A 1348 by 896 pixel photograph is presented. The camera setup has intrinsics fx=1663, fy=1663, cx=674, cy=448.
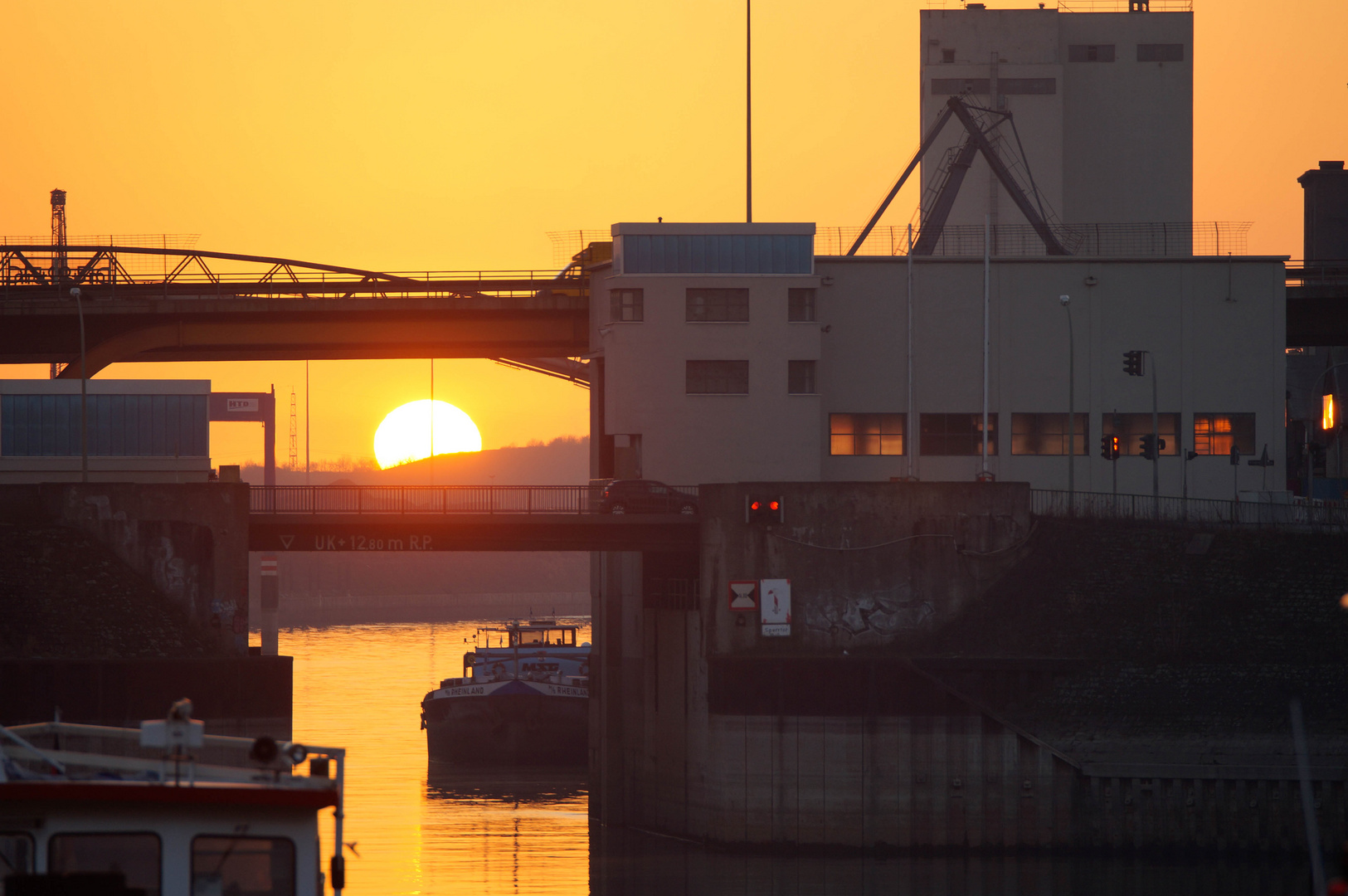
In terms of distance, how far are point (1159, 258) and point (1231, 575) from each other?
18798 mm

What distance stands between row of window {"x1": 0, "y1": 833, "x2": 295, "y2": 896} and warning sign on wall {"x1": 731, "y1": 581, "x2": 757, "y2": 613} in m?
38.2

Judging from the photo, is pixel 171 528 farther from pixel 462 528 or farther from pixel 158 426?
pixel 158 426

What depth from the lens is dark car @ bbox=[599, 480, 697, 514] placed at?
198 feet

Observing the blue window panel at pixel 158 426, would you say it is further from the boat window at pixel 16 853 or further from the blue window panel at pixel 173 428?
the boat window at pixel 16 853

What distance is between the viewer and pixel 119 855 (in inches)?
685

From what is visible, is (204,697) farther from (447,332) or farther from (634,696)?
(447,332)

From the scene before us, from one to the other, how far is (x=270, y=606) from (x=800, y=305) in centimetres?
9453

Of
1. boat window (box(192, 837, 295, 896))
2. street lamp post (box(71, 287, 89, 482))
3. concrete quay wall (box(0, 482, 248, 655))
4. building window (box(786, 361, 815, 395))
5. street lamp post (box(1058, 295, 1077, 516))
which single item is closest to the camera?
boat window (box(192, 837, 295, 896))

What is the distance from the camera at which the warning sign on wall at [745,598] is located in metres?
55.3

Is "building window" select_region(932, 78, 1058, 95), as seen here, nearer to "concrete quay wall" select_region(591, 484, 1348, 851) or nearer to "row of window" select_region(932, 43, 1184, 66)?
"row of window" select_region(932, 43, 1184, 66)

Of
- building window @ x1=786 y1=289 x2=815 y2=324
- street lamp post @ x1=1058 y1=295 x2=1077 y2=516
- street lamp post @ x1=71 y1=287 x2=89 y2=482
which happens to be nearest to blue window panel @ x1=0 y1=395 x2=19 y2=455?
street lamp post @ x1=71 y1=287 x2=89 y2=482

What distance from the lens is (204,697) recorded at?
174ft

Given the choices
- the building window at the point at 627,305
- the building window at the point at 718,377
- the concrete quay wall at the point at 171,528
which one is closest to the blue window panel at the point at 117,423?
the concrete quay wall at the point at 171,528

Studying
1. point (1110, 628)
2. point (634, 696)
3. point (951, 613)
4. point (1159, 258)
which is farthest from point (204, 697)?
point (1159, 258)
